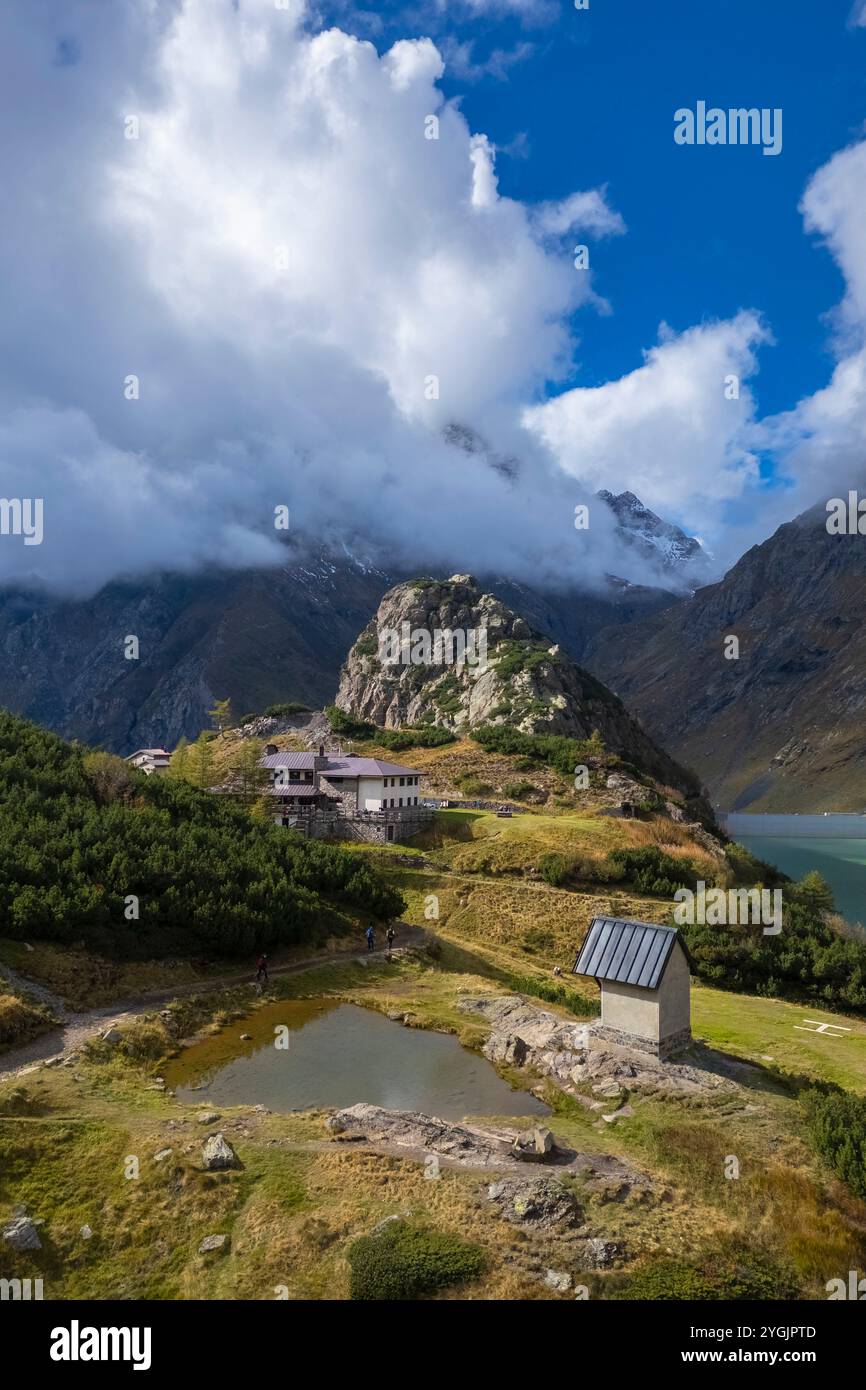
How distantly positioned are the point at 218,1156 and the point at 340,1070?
7.20 meters

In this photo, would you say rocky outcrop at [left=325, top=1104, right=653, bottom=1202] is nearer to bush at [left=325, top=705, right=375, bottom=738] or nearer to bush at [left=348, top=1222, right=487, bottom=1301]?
bush at [left=348, top=1222, right=487, bottom=1301]

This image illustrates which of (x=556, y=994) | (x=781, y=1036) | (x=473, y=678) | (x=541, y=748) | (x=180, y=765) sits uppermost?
(x=473, y=678)

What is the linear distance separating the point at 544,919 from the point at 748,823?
14271cm

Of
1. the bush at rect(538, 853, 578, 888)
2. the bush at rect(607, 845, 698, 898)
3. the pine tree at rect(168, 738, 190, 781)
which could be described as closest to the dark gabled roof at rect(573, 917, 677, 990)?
the bush at rect(538, 853, 578, 888)

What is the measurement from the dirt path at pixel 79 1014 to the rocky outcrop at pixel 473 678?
6535 centimetres

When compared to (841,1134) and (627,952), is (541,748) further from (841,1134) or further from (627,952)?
(841,1134)

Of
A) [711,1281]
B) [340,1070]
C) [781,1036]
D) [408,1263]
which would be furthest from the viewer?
[781,1036]

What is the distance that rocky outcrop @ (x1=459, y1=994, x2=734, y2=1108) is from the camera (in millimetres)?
22969

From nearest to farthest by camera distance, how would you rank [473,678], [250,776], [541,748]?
[250,776], [541,748], [473,678]

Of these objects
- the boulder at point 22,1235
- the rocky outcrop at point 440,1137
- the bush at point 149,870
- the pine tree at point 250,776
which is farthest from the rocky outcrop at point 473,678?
the boulder at point 22,1235

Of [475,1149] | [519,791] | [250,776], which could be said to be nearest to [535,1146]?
[475,1149]

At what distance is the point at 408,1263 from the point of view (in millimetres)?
14062

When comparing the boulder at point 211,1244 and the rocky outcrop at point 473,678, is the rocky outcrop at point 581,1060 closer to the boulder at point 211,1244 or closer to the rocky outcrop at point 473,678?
the boulder at point 211,1244

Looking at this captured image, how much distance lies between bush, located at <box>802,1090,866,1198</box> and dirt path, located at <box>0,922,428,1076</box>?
2029 centimetres
